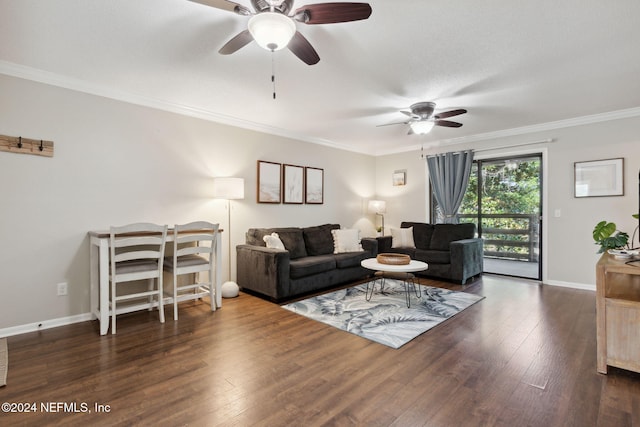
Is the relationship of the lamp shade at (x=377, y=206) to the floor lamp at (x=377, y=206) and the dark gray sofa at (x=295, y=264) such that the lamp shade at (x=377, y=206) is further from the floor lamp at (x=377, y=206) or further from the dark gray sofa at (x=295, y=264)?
the dark gray sofa at (x=295, y=264)

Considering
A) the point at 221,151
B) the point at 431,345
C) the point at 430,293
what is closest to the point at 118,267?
the point at 221,151

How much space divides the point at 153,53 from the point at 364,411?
3.09m

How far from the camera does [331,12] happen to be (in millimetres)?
1730

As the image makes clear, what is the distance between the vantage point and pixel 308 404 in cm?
176

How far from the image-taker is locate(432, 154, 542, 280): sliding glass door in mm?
4918

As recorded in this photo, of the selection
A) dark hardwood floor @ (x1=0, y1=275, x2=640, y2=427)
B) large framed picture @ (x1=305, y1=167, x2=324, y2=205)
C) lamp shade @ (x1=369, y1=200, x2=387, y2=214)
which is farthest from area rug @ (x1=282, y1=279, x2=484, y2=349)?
lamp shade @ (x1=369, y1=200, x2=387, y2=214)

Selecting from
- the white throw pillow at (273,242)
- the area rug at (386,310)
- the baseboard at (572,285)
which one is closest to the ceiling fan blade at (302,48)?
the area rug at (386,310)

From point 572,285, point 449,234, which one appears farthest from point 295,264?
point 572,285

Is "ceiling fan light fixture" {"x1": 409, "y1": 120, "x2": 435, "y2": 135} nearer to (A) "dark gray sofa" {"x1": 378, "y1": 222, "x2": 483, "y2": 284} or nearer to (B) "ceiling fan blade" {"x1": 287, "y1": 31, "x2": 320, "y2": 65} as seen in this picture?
(A) "dark gray sofa" {"x1": 378, "y1": 222, "x2": 483, "y2": 284}

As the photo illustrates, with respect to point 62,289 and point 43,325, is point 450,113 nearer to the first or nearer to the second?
point 62,289

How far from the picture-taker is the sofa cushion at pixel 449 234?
509 cm

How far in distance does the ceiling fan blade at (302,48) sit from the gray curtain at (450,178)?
4129 millimetres

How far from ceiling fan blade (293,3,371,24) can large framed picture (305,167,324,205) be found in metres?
3.59

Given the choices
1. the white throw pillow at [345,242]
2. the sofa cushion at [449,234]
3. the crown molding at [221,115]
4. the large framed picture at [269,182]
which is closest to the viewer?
the crown molding at [221,115]
